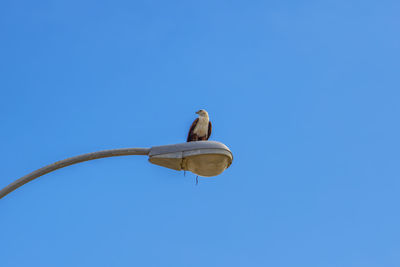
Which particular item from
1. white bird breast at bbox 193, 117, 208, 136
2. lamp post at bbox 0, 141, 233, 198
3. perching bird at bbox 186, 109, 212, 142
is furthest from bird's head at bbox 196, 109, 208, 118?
lamp post at bbox 0, 141, 233, 198

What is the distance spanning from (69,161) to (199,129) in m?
4.57

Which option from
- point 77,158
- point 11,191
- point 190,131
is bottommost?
point 11,191

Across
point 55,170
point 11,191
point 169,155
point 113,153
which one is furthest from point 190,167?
point 11,191

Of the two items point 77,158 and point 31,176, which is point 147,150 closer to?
point 77,158

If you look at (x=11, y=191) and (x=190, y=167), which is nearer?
(x=11, y=191)

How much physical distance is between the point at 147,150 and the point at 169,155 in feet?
0.87

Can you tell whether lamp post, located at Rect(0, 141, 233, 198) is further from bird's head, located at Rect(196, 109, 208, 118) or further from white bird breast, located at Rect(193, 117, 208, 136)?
bird's head, located at Rect(196, 109, 208, 118)

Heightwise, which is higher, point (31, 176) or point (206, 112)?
point (206, 112)

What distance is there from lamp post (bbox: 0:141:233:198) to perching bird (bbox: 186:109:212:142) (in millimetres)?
3856

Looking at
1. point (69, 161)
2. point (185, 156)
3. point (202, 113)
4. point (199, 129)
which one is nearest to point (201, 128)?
point (199, 129)

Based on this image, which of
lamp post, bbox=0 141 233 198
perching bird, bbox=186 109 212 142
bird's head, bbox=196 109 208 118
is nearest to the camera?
lamp post, bbox=0 141 233 198

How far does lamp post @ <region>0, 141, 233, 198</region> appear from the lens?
21.0 feet

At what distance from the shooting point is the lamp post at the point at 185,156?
6.40m

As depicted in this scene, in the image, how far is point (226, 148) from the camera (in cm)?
656
